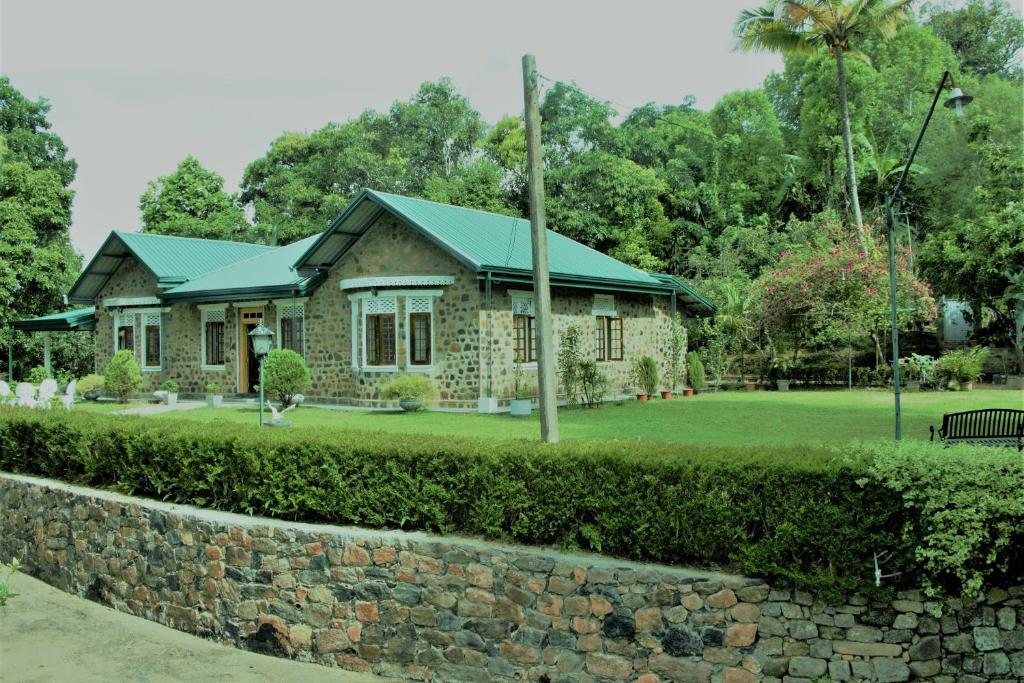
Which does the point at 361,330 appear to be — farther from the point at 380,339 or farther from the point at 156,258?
the point at 156,258

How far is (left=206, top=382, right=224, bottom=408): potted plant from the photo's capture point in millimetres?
21656

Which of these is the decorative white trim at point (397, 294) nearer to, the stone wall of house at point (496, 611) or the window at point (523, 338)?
the window at point (523, 338)

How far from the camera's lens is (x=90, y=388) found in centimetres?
2422

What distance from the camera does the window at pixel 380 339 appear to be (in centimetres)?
1970

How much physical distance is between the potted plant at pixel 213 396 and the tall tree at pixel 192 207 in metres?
18.8

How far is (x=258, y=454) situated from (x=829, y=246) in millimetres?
22790

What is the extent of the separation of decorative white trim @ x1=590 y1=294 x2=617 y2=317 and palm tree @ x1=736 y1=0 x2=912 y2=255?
870cm

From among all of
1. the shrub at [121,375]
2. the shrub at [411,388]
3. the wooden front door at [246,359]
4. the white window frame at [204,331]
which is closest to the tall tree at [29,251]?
the shrub at [121,375]

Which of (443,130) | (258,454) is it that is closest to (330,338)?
(258,454)

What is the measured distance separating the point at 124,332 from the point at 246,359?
4.91 m

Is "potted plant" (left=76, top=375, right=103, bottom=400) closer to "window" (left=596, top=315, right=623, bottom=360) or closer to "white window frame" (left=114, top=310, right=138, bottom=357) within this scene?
"white window frame" (left=114, top=310, right=138, bottom=357)

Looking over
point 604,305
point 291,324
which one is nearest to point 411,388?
point 291,324

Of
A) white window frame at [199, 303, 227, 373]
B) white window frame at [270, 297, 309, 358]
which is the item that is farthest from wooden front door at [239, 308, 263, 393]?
white window frame at [270, 297, 309, 358]

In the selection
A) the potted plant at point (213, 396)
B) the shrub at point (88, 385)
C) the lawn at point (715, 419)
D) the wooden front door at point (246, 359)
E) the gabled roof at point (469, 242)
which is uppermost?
the gabled roof at point (469, 242)
